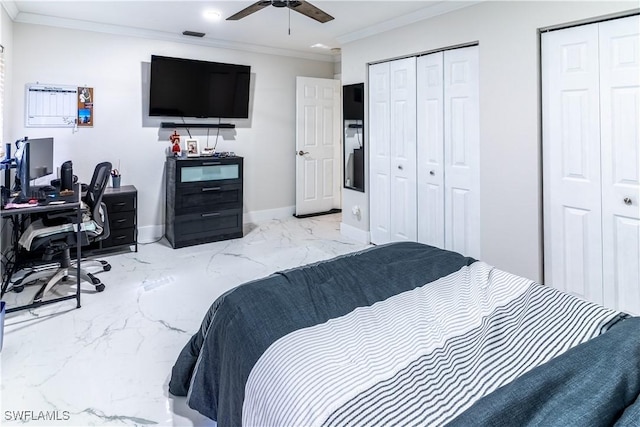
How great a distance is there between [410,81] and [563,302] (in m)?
2.92

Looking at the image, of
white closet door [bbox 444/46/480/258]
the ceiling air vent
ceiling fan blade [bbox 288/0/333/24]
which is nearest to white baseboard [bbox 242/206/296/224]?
the ceiling air vent

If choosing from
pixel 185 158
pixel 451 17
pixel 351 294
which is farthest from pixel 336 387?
pixel 185 158

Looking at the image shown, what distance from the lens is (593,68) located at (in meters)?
2.57

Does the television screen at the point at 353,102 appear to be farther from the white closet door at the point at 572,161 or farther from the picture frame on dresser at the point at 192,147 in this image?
the white closet door at the point at 572,161

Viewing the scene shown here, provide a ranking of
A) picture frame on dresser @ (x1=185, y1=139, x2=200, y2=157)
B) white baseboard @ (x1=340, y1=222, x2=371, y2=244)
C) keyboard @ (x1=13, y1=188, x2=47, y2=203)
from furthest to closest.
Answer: picture frame on dresser @ (x1=185, y1=139, x2=200, y2=157) → white baseboard @ (x1=340, y1=222, x2=371, y2=244) → keyboard @ (x1=13, y1=188, x2=47, y2=203)

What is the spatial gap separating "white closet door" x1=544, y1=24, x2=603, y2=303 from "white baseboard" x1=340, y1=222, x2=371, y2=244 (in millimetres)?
2087

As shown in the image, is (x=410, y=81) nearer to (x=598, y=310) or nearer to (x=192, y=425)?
(x=598, y=310)

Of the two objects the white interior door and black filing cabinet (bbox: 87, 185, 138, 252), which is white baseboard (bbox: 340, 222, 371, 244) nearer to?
the white interior door

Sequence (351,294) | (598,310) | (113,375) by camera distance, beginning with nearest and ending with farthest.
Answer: (598,310) → (351,294) → (113,375)

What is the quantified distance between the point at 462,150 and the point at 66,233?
3457mm

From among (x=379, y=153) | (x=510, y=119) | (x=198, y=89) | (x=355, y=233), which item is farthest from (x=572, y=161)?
(x=198, y=89)

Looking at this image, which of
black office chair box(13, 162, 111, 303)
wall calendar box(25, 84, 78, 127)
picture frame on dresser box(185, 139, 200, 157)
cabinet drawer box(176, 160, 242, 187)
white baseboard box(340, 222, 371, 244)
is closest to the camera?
black office chair box(13, 162, 111, 303)

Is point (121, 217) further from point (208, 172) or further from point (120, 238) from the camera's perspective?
point (208, 172)

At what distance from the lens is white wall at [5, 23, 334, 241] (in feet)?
13.0
